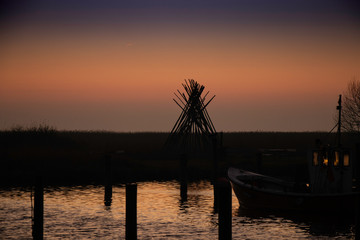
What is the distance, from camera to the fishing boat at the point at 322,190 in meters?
25.8

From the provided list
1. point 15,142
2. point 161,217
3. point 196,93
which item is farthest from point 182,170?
point 15,142

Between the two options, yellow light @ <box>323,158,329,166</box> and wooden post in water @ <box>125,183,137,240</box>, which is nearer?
wooden post in water @ <box>125,183,137,240</box>

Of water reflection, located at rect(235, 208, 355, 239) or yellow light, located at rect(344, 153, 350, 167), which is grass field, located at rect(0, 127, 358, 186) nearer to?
water reflection, located at rect(235, 208, 355, 239)

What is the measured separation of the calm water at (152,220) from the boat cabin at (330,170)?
1.45 metres

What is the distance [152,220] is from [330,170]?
825 centimetres

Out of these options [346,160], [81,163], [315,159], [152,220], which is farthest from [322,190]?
[81,163]

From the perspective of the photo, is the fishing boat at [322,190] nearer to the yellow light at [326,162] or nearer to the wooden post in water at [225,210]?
the yellow light at [326,162]

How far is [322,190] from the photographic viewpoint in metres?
26.8

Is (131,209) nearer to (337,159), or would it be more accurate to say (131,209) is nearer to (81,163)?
(337,159)

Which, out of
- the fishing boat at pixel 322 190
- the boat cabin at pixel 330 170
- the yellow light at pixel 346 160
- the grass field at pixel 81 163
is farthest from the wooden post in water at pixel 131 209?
the grass field at pixel 81 163

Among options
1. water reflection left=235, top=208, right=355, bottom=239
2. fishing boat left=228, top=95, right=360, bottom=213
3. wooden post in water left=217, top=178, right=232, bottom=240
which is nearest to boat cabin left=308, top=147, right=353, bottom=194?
fishing boat left=228, top=95, right=360, bottom=213

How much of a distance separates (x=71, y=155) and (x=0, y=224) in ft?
74.0

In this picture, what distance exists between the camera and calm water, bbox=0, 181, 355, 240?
22.7 metres

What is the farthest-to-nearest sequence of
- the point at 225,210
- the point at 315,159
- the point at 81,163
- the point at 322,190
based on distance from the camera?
the point at 81,163, the point at 322,190, the point at 315,159, the point at 225,210
